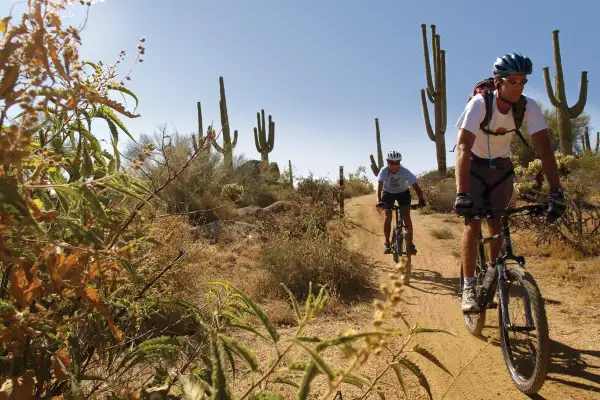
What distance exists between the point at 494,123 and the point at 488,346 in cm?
199

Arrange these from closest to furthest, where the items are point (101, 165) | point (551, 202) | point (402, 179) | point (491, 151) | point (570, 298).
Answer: point (101, 165) < point (551, 202) < point (491, 151) < point (570, 298) < point (402, 179)

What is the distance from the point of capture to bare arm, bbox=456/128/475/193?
3764 millimetres

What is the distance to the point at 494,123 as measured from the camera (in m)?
4.06

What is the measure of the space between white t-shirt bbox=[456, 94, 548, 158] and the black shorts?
4.25 m

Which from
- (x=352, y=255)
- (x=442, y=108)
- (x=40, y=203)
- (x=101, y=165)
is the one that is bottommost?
(x=352, y=255)

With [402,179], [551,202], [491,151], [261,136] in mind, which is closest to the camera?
[551,202]

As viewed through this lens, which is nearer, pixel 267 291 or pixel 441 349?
pixel 441 349

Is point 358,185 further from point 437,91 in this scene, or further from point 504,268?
point 504,268

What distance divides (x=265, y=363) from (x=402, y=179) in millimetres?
5537

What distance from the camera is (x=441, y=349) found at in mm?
3990

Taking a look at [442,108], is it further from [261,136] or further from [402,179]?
[402,179]

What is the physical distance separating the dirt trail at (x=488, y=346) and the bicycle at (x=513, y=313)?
4.9 inches

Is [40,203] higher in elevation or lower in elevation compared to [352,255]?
higher

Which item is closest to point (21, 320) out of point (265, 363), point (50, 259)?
point (50, 259)
